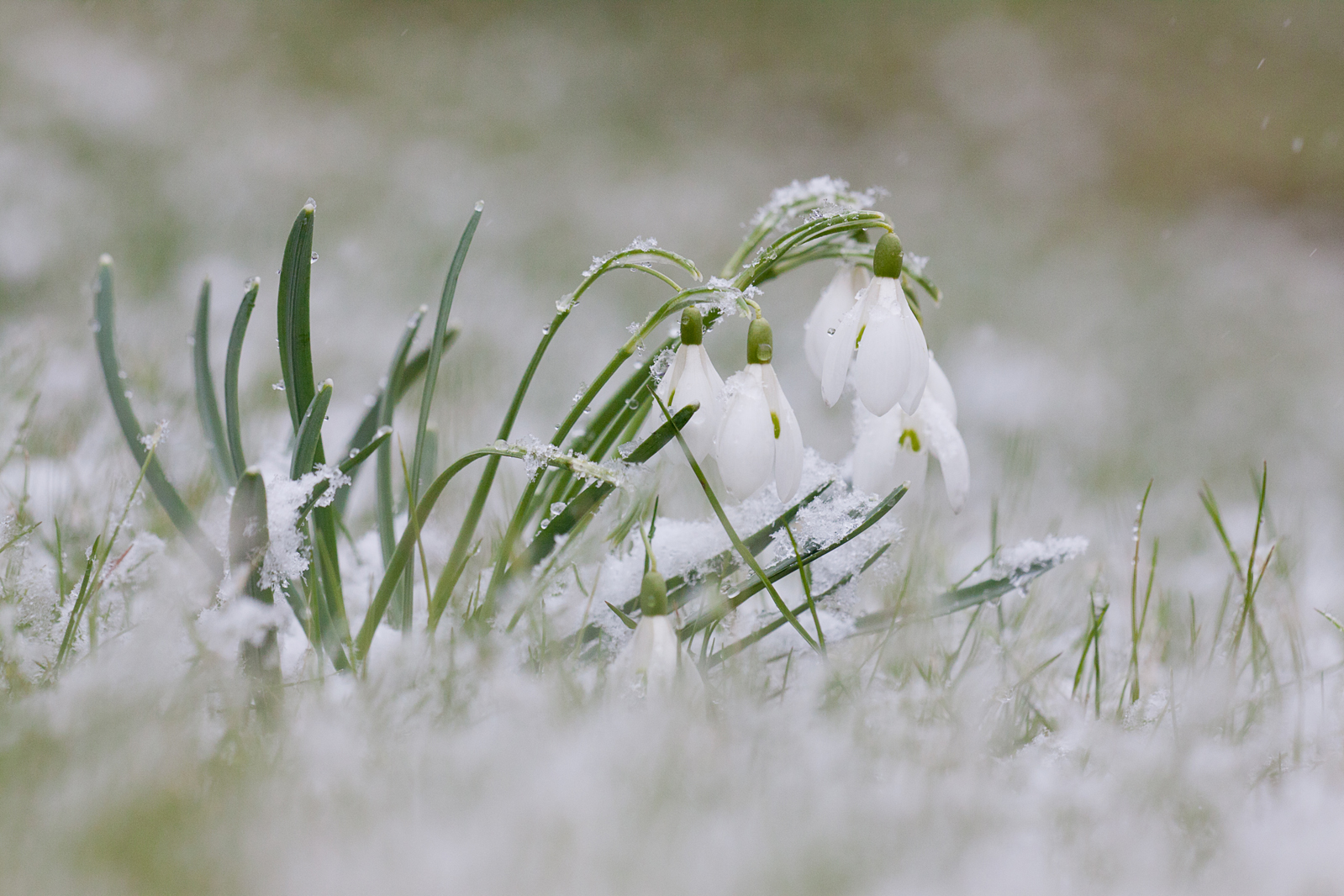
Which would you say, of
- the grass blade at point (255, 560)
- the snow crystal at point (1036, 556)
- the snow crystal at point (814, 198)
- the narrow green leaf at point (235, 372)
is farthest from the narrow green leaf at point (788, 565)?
the narrow green leaf at point (235, 372)

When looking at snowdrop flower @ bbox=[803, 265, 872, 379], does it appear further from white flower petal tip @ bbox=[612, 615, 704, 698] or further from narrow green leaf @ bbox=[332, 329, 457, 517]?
narrow green leaf @ bbox=[332, 329, 457, 517]

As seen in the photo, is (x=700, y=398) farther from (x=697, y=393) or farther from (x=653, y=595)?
(x=653, y=595)

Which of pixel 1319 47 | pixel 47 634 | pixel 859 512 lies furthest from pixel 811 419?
pixel 1319 47

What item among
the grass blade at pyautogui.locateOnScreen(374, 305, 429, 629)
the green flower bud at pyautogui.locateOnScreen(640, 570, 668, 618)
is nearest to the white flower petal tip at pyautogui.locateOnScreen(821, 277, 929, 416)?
the green flower bud at pyautogui.locateOnScreen(640, 570, 668, 618)

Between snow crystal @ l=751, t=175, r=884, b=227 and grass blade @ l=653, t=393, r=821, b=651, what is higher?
snow crystal @ l=751, t=175, r=884, b=227

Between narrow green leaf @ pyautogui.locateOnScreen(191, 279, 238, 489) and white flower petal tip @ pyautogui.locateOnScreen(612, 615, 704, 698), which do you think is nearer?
white flower petal tip @ pyautogui.locateOnScreen(612, 615, 704, 698)

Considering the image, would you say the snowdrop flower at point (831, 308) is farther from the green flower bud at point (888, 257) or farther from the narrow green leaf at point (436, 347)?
the narrow green leaf at point (436, 347)
